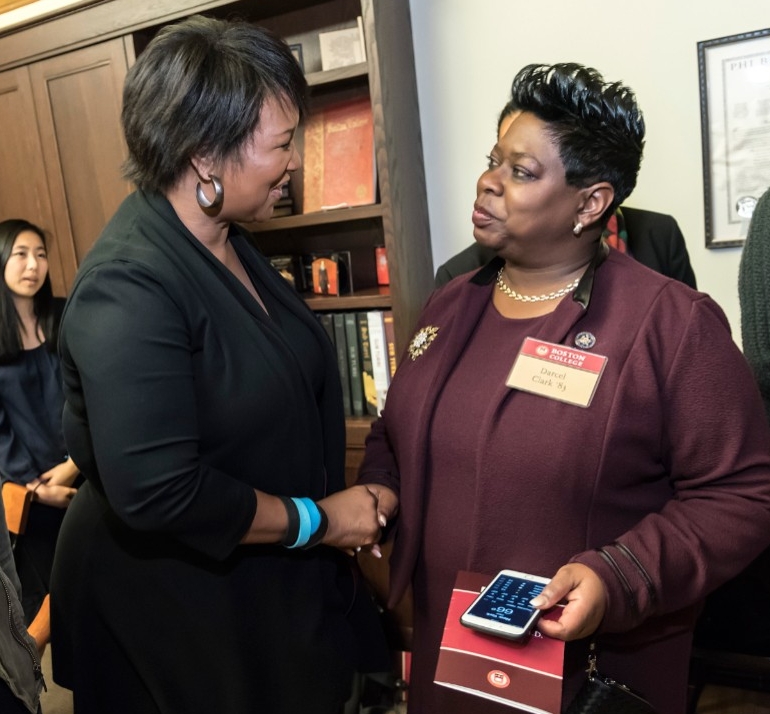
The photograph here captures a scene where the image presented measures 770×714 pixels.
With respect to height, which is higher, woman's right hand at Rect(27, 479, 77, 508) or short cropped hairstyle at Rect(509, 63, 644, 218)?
short cropped hairstyle at Rect(509, 63, 644, 218)

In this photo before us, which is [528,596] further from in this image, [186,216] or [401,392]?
[186,216]

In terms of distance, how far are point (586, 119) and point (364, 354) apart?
58.7 inches

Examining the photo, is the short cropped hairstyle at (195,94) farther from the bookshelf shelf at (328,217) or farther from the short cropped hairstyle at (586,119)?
the bookshelf shelf at (328,217)

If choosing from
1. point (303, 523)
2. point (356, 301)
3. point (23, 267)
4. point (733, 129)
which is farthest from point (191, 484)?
point (23, 267)

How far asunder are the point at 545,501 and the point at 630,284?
1.09 ft

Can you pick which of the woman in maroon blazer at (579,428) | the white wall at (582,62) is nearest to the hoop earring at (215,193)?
the woman in maroon blazer at (579,428)

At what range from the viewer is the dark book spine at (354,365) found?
245 cm

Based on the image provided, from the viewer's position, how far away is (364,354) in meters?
2.45

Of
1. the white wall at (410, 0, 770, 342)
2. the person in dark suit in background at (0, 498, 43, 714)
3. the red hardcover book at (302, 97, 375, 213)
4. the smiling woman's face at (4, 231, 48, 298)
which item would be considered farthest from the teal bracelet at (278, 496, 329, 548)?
the smiling woman's face at (4, 231, 48, 298)

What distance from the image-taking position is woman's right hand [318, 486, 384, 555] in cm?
116

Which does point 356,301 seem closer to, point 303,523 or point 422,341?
point 422,341

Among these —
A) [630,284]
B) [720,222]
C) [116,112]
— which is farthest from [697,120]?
[116,112]

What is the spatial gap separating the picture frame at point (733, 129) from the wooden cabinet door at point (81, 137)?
71.1 inches

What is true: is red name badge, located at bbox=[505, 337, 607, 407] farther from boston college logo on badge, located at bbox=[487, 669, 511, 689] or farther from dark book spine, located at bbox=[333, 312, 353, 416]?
dark book spine, located at bbox=[333, 312, 353, 416]
